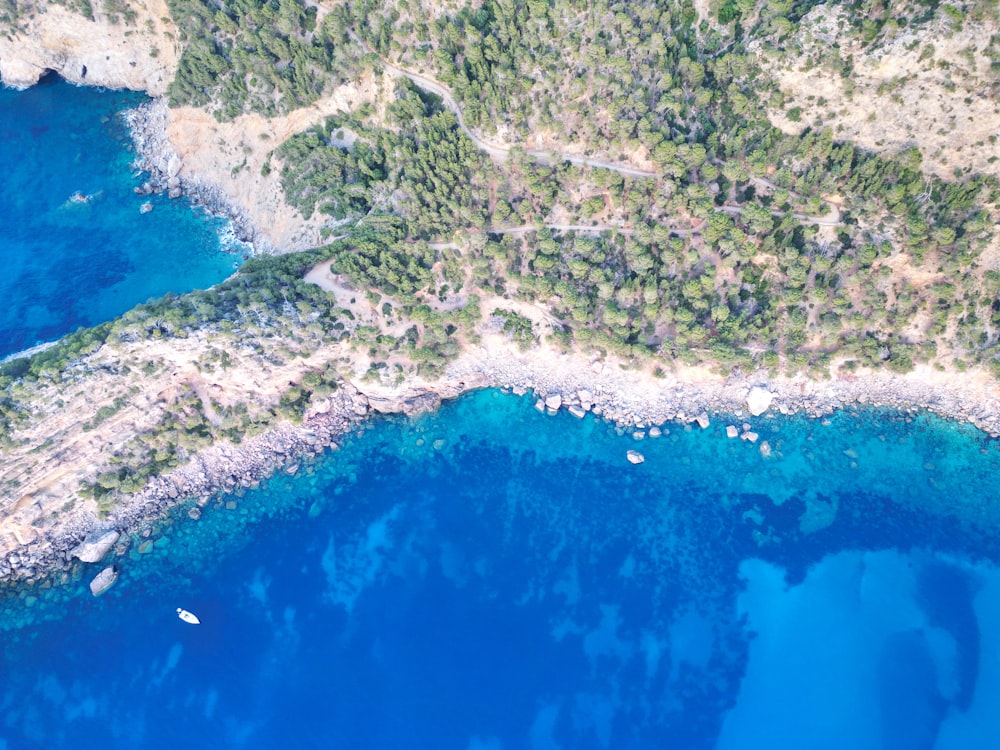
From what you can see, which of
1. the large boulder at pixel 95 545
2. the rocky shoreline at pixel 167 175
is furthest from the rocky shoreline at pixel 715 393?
the large boulder at pixel 95 545

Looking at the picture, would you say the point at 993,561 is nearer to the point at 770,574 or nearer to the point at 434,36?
the point at 770,574

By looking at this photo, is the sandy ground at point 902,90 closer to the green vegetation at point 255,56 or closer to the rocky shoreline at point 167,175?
the green vegetation at point 255,56

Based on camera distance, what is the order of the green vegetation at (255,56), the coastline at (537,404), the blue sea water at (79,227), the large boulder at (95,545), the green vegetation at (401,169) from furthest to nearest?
the blue sea water at (79,227) < the green vegetation at (255,56) < the green vegetation at (401,169) < the coastline at (537,404) < the large boulder at (95,545)

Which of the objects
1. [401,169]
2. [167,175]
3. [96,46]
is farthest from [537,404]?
[96,46]

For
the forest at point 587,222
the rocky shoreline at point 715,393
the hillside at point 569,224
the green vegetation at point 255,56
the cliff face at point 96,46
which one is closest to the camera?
the hillside at point 569,224

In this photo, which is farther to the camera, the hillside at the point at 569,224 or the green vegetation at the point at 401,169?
the green vegetation at the point at 401,169

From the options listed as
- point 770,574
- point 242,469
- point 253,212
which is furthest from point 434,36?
point 770,574
